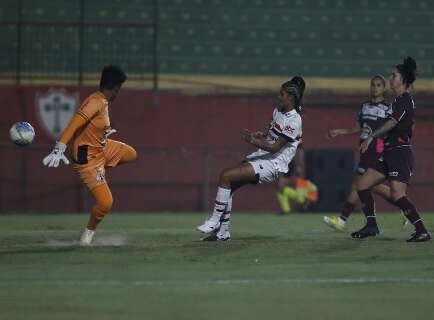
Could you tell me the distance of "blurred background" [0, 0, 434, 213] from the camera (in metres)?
20.7

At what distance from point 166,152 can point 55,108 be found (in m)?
2.40

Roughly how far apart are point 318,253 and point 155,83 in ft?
35.2

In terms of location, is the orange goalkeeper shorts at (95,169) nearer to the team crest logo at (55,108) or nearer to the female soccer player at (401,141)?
the female soccer player at (401,141)

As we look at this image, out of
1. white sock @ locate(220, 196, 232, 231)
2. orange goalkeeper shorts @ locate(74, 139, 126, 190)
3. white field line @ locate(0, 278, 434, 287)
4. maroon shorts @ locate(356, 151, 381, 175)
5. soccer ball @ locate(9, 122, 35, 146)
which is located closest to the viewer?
white field line @ locate(0, 278, 434, 287)

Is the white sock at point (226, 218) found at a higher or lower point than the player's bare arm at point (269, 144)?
lower

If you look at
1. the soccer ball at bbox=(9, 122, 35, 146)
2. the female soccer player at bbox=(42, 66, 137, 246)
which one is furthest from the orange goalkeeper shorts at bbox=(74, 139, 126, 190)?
the soccer ball at bbox=(9, 122, 35, 146)

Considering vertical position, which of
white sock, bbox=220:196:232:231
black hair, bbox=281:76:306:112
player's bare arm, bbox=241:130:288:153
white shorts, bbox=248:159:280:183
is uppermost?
black hair, bbox=281:76:306:112

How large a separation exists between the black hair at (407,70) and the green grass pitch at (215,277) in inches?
75.8

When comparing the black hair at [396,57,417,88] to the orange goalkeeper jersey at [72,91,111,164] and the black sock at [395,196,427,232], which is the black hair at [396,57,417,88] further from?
the orange goalkeeper jersey at [72,91,111,164]

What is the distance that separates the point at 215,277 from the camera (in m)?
8.97

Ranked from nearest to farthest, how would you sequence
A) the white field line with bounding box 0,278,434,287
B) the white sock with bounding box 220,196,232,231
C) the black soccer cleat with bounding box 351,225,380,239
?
the white field line with bounding box 0,278,434,287 < the white sock with bounding box 220,196,232,231 < the black soccer cleat with bounding box 351,225,380,239

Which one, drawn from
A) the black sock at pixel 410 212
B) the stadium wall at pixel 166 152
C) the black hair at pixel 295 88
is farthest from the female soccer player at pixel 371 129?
the stadium wall at pixel 166 152

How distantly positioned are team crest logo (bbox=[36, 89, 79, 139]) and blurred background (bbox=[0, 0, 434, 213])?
0.07 feet

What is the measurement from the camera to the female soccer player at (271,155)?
11750mm
